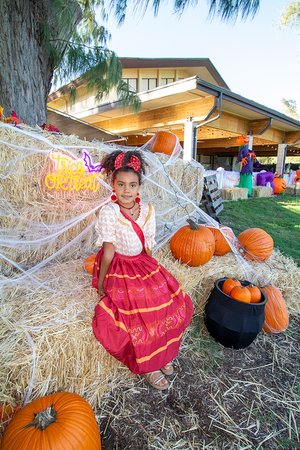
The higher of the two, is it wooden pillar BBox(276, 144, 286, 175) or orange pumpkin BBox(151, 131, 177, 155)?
wooden pillar BBox(276, 144, 286, 175)

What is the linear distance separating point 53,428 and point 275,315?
2058 mm

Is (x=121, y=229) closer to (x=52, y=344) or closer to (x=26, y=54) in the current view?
(x=52, y=344)

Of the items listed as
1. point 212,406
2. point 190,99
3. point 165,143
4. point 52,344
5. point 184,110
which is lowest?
point 212,406

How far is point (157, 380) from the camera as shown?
5.73 ft

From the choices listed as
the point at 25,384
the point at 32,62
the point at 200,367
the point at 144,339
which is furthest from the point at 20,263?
the point at 32,62

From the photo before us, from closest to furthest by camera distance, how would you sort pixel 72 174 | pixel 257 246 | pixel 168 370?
pixel 168 370 → pixel 72 174 → pixel 257 246

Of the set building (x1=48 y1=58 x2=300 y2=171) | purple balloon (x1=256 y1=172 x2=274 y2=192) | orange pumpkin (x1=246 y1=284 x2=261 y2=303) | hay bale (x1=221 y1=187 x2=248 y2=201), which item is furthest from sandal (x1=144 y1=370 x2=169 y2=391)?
purple balloon (x1=256 y1=172 x2=274 y2=192)

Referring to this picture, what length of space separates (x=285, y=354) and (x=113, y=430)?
1.60 m

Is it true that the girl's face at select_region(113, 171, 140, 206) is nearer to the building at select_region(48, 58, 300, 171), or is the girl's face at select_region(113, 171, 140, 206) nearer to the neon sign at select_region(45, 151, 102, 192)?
the neon sign at select_region(45, 151, 102, 192)

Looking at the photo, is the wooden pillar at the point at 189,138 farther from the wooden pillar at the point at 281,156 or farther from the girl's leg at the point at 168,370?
the wooden pillar at the point at 281,156

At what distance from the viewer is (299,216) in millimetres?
6945

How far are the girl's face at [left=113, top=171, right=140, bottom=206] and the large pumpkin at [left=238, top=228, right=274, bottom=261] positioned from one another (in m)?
1.88

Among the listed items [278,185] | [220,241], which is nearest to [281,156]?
[278,185]

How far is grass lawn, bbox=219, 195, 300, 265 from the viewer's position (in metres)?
4.62
